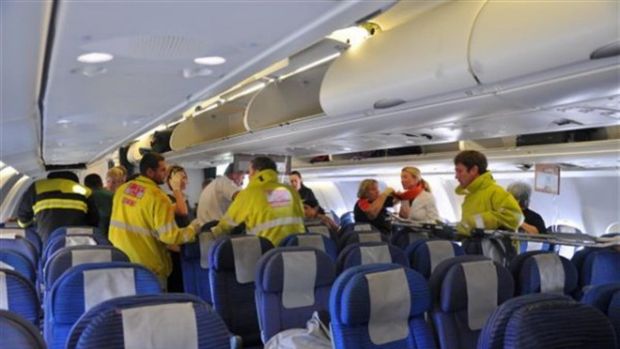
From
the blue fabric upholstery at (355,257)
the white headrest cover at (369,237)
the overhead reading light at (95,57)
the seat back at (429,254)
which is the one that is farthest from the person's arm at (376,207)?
the overhead reading light at (95,57)

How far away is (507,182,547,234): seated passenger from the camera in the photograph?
19.8ft

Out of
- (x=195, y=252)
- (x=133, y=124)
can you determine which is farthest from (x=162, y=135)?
(x=133, y=124)

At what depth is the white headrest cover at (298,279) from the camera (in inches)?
148

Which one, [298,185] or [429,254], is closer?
[429,254]

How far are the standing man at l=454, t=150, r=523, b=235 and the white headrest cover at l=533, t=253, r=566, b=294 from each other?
100 cm

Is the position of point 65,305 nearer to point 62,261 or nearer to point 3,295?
point 3,295

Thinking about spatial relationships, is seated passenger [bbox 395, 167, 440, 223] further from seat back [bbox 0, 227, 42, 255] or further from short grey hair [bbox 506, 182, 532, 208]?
seat back [bbox 0, 227, 42, 255]

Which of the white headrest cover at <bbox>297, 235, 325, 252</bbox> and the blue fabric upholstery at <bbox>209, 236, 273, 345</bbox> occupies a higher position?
the white headrest cover at <bbox>297, 235, 325, 252</bbox>

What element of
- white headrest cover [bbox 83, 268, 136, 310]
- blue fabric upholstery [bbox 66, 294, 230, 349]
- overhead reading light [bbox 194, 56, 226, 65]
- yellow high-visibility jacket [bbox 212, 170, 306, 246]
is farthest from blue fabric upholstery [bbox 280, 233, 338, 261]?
blue fabric upholstery [bbox 66, 294, 230, 349]

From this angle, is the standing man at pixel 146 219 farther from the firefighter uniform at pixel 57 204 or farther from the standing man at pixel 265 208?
the firefighter uniform at pixel 57 204

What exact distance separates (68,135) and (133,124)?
36.3 inches

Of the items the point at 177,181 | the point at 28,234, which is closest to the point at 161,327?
the point at 177,181

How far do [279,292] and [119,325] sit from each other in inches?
78.8

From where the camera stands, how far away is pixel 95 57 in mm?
2322
